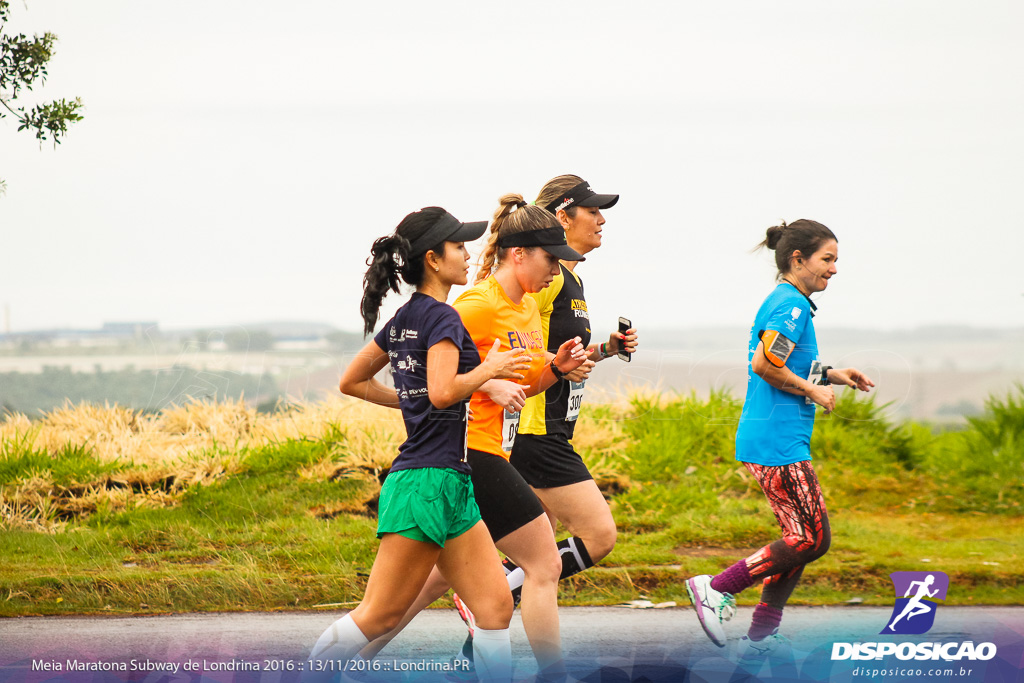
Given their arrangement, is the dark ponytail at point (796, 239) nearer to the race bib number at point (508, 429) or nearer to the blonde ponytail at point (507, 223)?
the blonde ponytail at point (507, 223)

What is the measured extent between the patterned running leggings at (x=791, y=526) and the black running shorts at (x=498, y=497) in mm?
1519

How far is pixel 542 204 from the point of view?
5387mm

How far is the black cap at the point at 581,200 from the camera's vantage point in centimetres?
530

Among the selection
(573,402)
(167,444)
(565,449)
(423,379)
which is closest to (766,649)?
(565,449)

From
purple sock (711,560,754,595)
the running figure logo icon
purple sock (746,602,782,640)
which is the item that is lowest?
the running figure logo icon

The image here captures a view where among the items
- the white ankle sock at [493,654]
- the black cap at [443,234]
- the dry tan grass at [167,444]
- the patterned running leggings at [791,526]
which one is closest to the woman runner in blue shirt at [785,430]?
the patterned running leggings at [791,526]

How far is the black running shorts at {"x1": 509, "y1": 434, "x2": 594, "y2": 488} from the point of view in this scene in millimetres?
4809

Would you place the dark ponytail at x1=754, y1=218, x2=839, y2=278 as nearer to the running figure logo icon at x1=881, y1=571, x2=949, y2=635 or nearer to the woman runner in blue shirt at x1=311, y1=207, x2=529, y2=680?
the woman runner in blue shirt at x1=311, y1=207, x2=529, y2=680

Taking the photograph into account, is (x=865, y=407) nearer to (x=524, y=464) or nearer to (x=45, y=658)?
(x=524, y=464)

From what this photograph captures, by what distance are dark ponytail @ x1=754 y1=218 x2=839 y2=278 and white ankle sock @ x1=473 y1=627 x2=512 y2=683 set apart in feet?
8.51

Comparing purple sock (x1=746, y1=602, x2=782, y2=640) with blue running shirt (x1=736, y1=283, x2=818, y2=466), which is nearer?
blue running shirt (x1=736, y1=283, x2=818, y2=466)

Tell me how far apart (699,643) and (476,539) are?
2.24 m

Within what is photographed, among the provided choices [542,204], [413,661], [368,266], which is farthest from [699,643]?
[368,266]

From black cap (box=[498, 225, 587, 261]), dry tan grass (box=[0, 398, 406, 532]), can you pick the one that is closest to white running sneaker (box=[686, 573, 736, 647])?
black cap (box=[498, 225, 587, 261])
